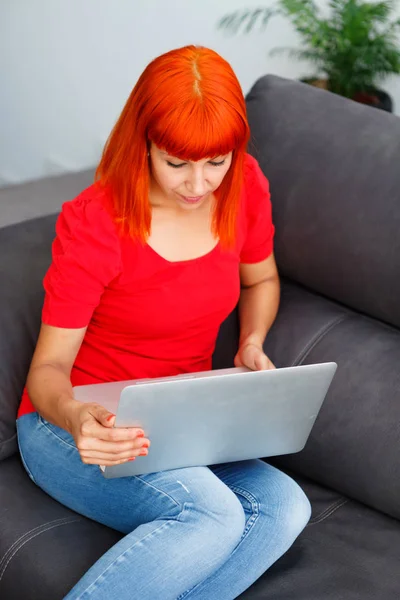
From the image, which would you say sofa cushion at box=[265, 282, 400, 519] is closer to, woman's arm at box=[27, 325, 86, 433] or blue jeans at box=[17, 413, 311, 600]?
blue jeans at box=[17, 413, 311, 600]

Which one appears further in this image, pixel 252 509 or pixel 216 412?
pixel 252 509

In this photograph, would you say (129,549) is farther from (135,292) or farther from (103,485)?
(135,292)

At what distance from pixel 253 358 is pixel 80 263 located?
13.3 inches

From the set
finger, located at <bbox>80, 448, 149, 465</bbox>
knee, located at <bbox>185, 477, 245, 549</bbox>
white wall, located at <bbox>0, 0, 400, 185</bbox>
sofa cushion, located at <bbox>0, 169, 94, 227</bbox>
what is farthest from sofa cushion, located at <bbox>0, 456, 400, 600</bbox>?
white wall, located at <bbox>0, 0, 400, 185</bbox>

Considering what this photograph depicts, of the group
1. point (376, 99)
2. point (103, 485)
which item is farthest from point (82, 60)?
point (103, 485)

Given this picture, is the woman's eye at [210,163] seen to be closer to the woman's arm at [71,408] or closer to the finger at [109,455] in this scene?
the woman's arm at [71,408]

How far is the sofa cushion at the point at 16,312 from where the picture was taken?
1.60m

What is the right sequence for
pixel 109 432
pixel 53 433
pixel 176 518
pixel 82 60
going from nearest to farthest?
pixel 109 432 → pixel 176 518 → pixel 53 433 → pixel 82 60

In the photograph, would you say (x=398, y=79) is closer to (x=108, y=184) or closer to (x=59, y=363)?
(x=108, y=184)

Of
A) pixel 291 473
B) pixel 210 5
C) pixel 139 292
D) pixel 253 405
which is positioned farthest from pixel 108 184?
pixel 210 5

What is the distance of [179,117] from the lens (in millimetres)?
1299

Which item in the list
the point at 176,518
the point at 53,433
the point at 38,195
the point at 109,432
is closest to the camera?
the point at 109,432

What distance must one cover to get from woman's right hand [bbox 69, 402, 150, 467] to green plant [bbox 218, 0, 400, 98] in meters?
1.42

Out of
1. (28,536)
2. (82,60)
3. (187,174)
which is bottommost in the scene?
(28,536)
